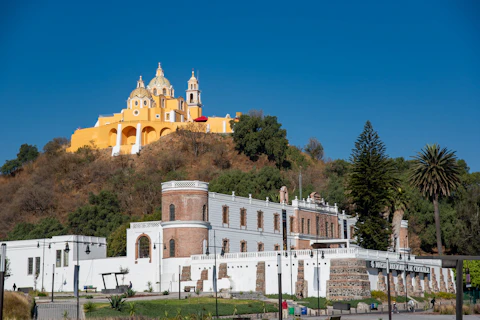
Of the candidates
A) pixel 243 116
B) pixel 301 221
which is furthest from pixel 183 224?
pixel 243 116

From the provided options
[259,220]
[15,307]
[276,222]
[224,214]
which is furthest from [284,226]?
[15,307]

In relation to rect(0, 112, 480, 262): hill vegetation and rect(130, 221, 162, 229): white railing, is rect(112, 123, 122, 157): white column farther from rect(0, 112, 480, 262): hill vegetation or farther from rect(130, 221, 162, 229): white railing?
rect(130, 221, 162, 229): white railing

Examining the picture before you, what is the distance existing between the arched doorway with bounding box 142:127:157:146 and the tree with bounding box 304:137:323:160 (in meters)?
26.1

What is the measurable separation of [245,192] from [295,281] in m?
32.1

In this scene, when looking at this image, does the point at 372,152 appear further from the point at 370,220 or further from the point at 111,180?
the point at 111,180

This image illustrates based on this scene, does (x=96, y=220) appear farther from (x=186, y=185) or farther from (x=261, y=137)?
(x=261, y=137)

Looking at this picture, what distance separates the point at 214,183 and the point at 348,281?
3768 centimetres

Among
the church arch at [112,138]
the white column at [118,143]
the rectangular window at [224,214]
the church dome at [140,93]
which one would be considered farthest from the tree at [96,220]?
the church dome at [140,93]

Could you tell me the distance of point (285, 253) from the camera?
60.5m

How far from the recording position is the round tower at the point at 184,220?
64.7 metres

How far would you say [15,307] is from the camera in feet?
113

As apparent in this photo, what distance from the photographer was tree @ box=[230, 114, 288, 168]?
368 feet

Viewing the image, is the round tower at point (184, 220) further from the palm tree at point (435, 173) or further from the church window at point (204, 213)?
the palm tree at point (435, 173)

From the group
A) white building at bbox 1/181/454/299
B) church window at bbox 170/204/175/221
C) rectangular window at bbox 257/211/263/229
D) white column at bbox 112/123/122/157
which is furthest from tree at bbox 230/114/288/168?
church window at bbox 170/204/175/221
